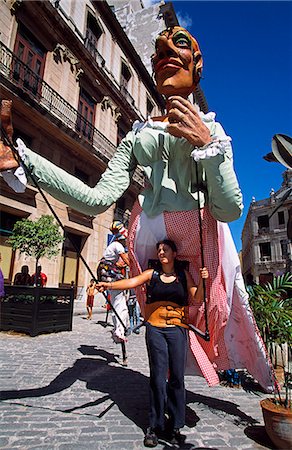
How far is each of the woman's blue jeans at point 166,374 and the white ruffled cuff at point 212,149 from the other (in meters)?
1.24

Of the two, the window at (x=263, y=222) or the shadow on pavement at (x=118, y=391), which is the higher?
the window at (x=263, y=222)

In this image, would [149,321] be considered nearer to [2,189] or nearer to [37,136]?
[2,189]

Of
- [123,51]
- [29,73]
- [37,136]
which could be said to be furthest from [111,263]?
[123,51]

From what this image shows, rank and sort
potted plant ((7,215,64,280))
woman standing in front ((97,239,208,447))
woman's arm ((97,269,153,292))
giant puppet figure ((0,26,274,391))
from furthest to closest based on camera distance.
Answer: potted plant ((7,215,64,280)) < giant puppet figure ((0,26,274,391)) < woman standing in front ((97,239,208,447)) < woman's arm ((97,269,153,292))

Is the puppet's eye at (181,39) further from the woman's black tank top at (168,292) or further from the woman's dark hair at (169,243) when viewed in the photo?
Answer: the woman's black tank top at (168,292)

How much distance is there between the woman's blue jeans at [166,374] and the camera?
6.91 ft

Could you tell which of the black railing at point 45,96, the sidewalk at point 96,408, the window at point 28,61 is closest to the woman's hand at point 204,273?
the sidewalk at point 96,408

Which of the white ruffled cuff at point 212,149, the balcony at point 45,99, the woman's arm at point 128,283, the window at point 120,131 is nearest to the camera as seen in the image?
the white ruffled cuff at point 212,149

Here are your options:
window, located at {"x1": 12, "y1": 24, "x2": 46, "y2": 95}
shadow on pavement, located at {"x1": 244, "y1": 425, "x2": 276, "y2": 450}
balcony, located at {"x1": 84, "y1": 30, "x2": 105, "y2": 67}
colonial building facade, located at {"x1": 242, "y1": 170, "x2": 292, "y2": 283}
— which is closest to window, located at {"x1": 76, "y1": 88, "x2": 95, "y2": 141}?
balcony, located at {"x1": 84, "y1": 30, "x2": 105, "y2": 67}

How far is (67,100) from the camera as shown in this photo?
14562mm

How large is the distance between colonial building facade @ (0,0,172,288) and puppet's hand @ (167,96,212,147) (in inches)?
287

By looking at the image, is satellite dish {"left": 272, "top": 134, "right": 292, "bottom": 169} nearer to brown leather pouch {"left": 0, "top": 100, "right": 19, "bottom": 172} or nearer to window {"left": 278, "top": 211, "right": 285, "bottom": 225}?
brown leather pouch {"left": 0, "top": 100, "right": 19, "bottom": 172}

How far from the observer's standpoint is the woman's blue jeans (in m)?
2.11

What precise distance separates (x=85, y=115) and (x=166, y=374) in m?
16.0
